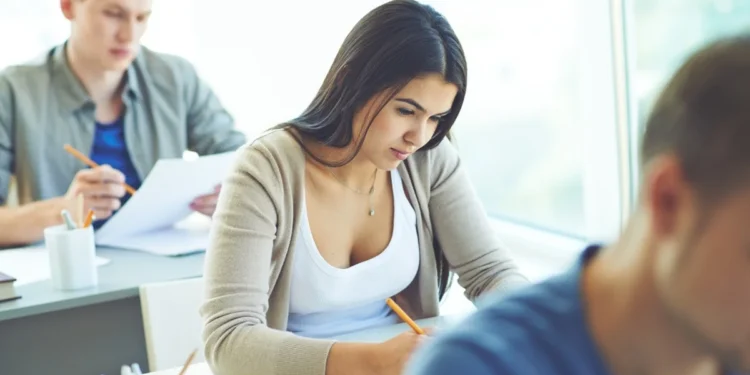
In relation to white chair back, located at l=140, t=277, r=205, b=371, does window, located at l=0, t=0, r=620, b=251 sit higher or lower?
higher

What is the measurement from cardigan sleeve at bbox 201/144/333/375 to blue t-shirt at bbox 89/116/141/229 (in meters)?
1.06

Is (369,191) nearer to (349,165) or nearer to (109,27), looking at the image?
(349,165)

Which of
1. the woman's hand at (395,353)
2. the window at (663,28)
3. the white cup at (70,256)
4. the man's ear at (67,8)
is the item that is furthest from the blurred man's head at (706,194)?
the man's ear at (67,8)

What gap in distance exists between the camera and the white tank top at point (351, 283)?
1.46 m

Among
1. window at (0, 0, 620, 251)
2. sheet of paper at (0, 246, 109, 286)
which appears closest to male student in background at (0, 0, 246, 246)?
sheet of paper at (0, 246, 109, 286)

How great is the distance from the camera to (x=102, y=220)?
2186 millimetres

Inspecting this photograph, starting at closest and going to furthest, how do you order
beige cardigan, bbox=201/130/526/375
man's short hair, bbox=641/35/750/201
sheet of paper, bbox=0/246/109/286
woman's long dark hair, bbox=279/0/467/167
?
man's short hair, bbox=641/35/750/201
beige cardigan, bbox=201/130/526/375
woman's long dark hair, bbox=279/0/467/167
sheet of paper, bbox=0/246/109/286

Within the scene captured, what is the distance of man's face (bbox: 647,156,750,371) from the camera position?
1.77 feet

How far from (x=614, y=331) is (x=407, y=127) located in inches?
33.7

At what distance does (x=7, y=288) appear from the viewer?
169cm

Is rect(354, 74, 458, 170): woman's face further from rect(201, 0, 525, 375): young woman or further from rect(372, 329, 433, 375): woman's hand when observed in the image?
rect(372, 329, 433, 375): woman's hand

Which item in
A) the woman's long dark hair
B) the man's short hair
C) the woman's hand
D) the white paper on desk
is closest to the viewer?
the man's short hair

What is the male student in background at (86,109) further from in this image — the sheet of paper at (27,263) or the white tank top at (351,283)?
the white tank top at (351,283)

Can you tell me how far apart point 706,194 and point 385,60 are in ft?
2.98
